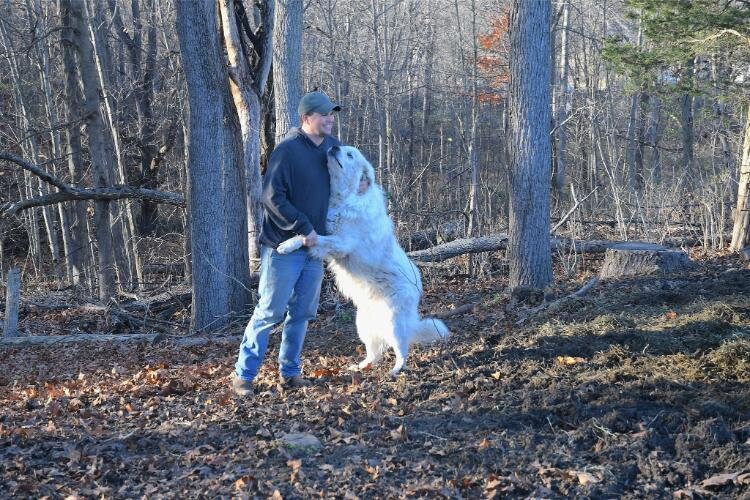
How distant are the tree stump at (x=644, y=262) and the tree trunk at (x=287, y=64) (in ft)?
17.2

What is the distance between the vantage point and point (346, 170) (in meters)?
5.66

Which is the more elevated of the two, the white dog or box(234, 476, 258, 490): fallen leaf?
the white dog

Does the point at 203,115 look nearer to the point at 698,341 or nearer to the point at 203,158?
the point at 203,158

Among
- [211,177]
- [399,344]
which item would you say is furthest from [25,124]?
[399,344]

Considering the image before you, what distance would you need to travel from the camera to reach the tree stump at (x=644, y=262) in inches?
380

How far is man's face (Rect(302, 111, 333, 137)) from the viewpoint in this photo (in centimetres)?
543

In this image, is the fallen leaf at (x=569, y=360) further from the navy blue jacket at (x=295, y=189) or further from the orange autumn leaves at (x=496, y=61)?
the orange autumn leaves at (x=496, y=61)

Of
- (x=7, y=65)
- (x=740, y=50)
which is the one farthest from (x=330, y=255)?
(x=7, y=65)

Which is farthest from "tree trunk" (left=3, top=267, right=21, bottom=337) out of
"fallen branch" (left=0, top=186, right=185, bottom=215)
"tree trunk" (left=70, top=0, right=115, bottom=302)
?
"tree trunk" (left=70, top=0, right=115, bottom=302)

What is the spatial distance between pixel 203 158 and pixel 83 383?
3082mm

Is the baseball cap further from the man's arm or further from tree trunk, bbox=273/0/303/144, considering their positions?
tree trunk, bbox=273/0/303/144

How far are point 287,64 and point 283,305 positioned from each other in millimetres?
6868

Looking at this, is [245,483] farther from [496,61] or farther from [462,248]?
[496,61]

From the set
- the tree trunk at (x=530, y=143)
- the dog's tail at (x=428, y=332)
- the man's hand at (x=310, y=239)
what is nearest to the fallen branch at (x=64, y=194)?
the tree trunk at (x=530, y=143)
